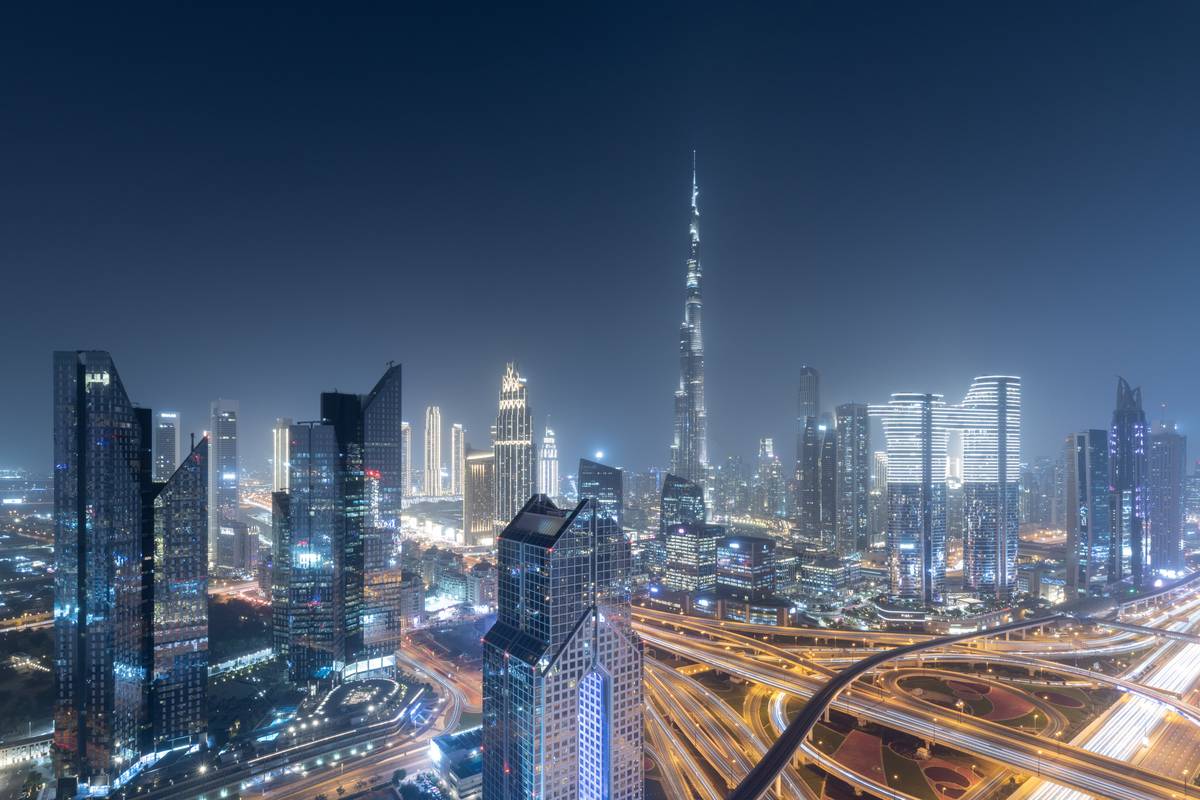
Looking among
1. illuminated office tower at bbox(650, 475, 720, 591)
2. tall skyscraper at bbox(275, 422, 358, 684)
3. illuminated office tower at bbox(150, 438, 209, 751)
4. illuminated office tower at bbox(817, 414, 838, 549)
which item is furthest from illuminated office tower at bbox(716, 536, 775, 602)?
illuminated office tower at bbox(150, 438, 209, 751)

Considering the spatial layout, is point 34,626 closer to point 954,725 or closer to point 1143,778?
point 954,725

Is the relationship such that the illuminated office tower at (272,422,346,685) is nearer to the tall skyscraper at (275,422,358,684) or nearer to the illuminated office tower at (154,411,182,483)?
the tall skyscraper at (275,422,358,684)

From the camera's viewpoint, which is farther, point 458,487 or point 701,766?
point 458,487

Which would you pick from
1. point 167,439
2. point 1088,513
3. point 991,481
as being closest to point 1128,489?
point 1088,513

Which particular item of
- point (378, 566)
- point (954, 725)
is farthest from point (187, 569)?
point (954, 725)

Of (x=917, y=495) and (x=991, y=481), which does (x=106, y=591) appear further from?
(x=991, y=481)

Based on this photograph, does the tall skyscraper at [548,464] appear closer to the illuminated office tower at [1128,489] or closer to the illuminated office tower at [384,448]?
the illuminated office tower at [384,448]

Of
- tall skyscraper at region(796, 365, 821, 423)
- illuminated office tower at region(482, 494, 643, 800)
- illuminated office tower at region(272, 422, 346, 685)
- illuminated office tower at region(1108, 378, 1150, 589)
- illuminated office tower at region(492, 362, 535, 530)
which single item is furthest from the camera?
tall skyscraper at region(796, 365, 821, 423)
